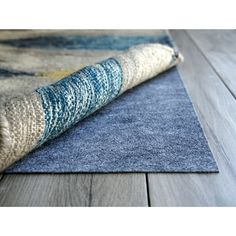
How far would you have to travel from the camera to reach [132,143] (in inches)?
44.6

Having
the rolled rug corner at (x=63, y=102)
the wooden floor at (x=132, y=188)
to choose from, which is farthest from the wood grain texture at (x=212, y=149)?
the rolled rug corner at (x=63, y=102)

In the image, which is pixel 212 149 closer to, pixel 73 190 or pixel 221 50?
pixel 73 190

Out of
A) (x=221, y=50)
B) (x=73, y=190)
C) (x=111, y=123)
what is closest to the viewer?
(x=73, y=190)

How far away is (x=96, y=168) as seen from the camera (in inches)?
39.9

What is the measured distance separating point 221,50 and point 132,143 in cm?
109

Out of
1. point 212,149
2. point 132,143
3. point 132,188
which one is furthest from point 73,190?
point 212,149

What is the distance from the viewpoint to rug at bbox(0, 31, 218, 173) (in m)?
1.04

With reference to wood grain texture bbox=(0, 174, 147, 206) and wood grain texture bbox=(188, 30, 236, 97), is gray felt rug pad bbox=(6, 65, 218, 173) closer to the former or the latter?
wood grain texture bbox=(0, 174, 147, 206)

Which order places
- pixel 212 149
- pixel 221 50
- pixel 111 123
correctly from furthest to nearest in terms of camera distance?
1. pixel 221 50
2. pixel 111 123
3. pixel 212 149

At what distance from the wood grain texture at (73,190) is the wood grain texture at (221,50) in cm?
69

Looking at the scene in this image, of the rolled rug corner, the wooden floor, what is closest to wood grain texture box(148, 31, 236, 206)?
the wooden floor

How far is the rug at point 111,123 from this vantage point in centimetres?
104
